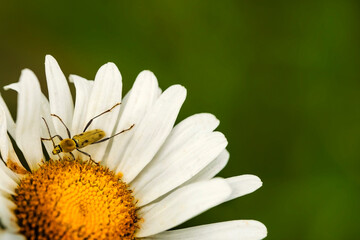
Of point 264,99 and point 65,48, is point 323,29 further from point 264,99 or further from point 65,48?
point 65,48

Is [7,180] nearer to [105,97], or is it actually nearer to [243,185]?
[105,97]

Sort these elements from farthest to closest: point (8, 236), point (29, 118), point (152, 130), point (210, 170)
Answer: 1. point (210, 170)
2. point (152, 130)
3. point (29, 118)
4. point (8, 236)

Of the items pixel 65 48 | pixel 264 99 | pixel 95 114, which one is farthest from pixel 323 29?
pixel 95 114

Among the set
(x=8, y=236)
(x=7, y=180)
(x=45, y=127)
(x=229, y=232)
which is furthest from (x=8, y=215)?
(x=229, y=232)

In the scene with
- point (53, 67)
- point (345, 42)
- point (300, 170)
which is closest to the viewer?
point (53, 67)

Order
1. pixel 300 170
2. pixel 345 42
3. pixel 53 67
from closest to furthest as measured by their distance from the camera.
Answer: pixel 53 67 → pixel 300 170 → pixel 345 42

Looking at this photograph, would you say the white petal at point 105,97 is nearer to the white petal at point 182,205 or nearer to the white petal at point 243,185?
the white petal at point 182,205

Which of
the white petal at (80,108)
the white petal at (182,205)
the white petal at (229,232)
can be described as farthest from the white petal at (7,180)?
the white petal at (229,232)
